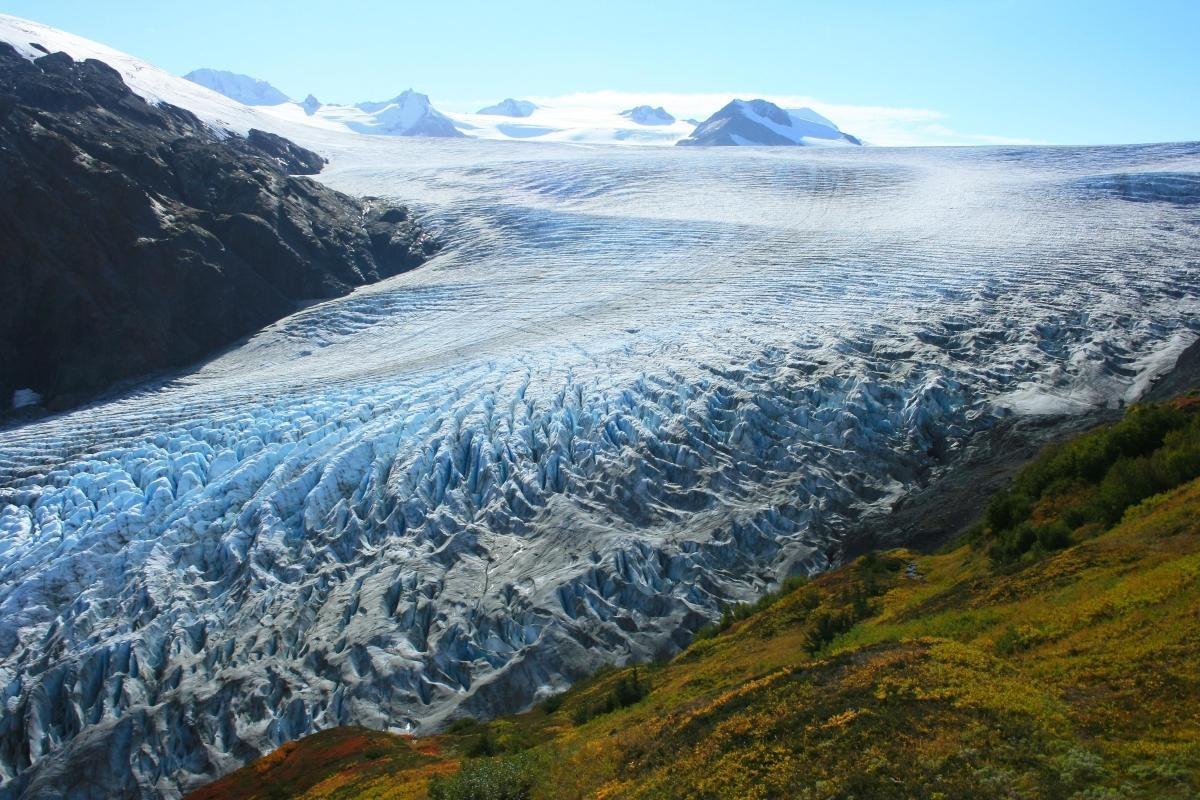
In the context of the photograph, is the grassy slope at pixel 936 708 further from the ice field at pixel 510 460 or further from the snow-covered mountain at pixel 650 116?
the snow-covered mountain at pixel 650 116

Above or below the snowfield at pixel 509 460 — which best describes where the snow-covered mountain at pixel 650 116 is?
above

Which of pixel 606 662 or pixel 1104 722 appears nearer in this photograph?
pixel 1104 722

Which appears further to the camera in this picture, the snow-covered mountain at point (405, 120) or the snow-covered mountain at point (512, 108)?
the snow-covered mountain at point (512, 108)

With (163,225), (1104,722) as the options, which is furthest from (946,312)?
(163,225)

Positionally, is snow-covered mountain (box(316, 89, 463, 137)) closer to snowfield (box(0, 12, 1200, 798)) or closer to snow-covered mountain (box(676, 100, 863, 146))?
snow-covered mountain (box(676, 100, 863, 146))

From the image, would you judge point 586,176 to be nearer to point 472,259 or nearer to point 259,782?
point 472,259

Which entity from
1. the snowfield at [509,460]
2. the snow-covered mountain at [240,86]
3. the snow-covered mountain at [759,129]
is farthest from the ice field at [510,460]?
the snow-covered mountain at [240,86]
